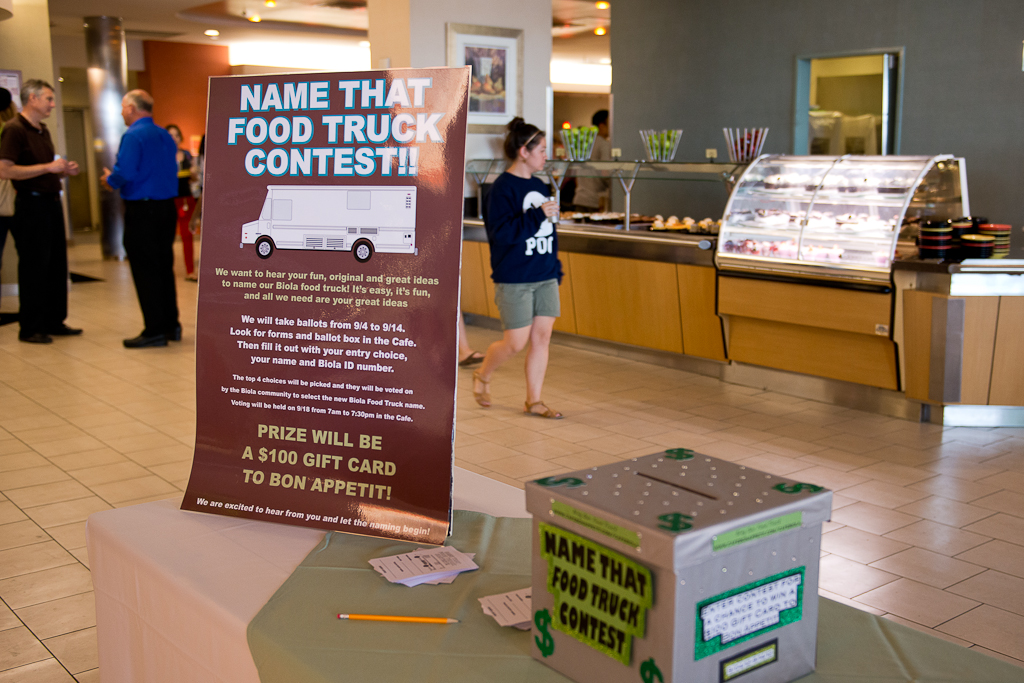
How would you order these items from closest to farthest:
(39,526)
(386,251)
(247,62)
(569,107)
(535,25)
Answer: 1. (386,251)
2. (39,526)
3. (535,25)
4. (247,62)
5. (569,107)

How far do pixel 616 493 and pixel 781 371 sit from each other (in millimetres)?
4798

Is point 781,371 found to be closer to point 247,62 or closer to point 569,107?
point 247,62

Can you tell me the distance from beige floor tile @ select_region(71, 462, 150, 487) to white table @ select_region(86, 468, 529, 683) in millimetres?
2296

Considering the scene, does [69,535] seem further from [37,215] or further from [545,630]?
[37,215]

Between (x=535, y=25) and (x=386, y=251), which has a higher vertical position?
(x=535, y=25)

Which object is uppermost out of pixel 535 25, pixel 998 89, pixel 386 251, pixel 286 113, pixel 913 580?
pixel 535 25

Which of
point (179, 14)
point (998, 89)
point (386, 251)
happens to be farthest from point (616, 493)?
point (179, 14)

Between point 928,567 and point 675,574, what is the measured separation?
8.37ft

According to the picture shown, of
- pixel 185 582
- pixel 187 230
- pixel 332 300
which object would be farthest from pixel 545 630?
pixel 187 230

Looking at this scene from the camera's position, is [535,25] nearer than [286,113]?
No

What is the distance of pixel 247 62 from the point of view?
1620 cm

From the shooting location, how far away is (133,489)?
13.3 ft

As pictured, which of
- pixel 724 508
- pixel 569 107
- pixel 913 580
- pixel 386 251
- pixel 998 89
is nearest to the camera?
pixel 724 508

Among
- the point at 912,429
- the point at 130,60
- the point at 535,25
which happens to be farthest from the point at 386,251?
the point at 130,60
